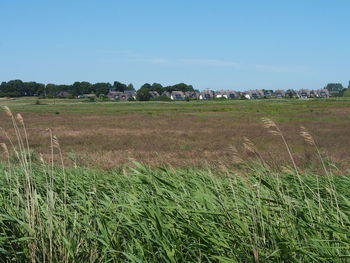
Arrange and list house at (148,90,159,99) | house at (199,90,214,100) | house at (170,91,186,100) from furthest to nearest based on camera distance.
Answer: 1. house at (199,90,214,100)
2. house at (170,91,186,100)
3. house at (148,90,159,99)

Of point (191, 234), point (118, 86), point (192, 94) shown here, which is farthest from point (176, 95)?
point (191, 234)

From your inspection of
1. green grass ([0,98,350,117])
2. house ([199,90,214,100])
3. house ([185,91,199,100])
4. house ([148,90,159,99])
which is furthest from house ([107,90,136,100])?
green grass ([0,98,350,117])

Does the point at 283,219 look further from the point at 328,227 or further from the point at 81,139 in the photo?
the point at 81,139

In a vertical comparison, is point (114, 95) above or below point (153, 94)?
below

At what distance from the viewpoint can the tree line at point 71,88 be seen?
130375mm

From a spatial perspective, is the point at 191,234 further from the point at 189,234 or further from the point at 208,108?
the point at 208,108

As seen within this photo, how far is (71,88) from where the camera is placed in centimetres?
16325

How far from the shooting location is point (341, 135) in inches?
1026

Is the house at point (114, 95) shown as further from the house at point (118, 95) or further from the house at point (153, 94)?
the house at point (153, 94)

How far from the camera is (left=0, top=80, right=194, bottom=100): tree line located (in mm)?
130375

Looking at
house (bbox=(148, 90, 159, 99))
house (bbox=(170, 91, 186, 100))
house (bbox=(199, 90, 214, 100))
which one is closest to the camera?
house (bbox=(148, 90, 159, 99))

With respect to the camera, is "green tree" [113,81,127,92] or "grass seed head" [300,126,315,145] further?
"green tree" [113,81,127,92]

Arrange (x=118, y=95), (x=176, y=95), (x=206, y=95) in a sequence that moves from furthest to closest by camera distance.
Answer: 1. (x=206, y=95)
2. (x=176, y=95)
3. (x=118, y=95)

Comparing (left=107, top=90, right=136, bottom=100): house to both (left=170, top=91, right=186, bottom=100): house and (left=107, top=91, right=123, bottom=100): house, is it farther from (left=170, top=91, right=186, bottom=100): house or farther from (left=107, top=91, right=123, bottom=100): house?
(left=170, top=91, right=186, bottom=100): house
